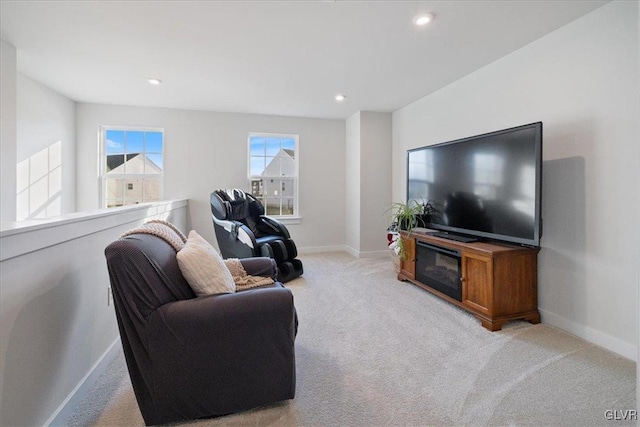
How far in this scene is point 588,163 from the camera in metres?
2.10

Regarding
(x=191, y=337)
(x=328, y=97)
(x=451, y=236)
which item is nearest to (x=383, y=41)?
(x=328, y=97)

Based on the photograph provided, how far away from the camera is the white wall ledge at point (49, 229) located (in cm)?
102

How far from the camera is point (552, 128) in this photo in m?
2.33

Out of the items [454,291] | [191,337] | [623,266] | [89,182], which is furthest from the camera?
[89,182]

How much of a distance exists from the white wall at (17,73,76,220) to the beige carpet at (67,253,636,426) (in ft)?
9.21

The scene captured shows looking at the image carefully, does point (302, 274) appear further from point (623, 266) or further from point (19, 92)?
point (19, 92)

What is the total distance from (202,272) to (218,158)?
3.65 metres

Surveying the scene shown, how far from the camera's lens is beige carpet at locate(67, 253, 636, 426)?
1396 millimetres

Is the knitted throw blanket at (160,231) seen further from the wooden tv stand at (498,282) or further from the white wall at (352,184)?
the white wall at (352,184)

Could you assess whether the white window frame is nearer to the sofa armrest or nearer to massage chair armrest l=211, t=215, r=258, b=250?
massage chair armrest l=211, t=215, r=258, b=250

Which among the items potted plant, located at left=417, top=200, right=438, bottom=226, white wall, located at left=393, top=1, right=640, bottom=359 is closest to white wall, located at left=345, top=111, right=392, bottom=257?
potted plant, located at left=417, top=200, right=438, bottom=226

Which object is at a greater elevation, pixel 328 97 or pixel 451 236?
pixel 328 97

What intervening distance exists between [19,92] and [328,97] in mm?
3468

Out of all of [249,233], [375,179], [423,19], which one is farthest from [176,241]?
[375,179]
